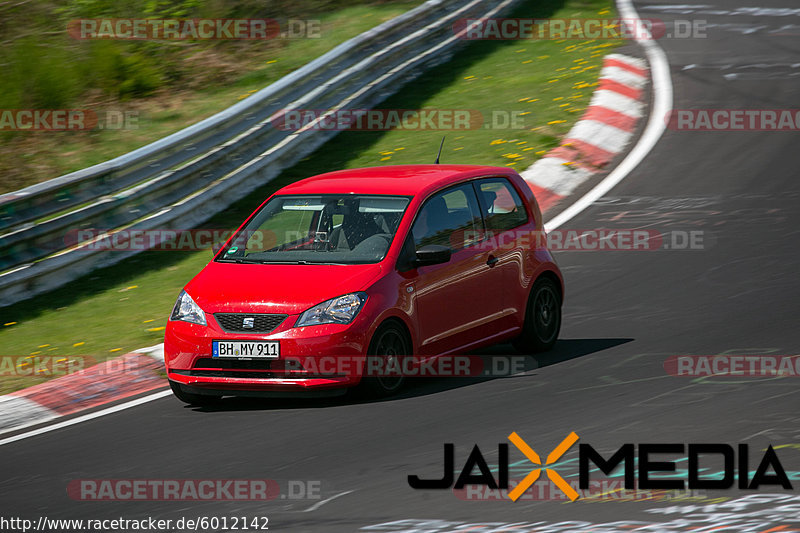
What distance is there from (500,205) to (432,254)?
1.42 m

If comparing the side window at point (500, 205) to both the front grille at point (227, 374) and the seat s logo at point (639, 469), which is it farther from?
the seat s logo at point (639, 469)

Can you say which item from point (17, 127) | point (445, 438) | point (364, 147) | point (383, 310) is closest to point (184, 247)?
point (364, 147)

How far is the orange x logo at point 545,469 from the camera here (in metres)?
6.44

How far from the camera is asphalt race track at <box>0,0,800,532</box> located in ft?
21.0

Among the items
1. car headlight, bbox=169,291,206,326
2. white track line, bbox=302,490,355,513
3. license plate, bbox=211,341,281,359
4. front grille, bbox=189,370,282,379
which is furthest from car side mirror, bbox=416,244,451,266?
white track line, bbox=302,490,355,513

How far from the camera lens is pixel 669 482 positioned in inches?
253

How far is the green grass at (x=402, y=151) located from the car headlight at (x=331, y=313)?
8.97 ft

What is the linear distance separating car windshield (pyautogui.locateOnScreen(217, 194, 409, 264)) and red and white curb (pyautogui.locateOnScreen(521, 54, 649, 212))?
16.0 feet

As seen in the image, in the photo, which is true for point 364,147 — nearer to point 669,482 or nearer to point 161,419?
point 161,419

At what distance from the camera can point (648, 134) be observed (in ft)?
52.1

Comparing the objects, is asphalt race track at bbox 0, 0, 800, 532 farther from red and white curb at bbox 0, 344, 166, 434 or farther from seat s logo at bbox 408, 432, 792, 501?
red and white curb at bbox 0, 344, 166, 434

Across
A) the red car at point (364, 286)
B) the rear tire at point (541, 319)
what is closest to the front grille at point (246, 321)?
the red car at point (364, 286)

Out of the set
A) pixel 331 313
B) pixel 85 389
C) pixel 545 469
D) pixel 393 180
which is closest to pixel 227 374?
pixel 331 313

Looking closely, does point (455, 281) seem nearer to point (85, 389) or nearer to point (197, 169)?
point (85, 389)
